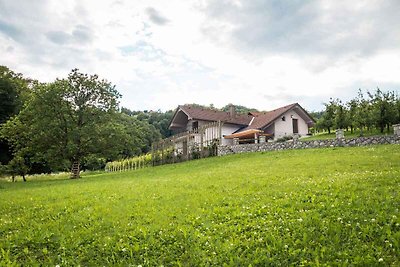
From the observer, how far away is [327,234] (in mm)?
6562

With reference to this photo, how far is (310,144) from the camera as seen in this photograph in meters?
26.6

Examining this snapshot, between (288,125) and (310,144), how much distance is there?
58.3 feet

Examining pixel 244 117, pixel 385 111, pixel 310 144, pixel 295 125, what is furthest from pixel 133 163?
pixel 385 111

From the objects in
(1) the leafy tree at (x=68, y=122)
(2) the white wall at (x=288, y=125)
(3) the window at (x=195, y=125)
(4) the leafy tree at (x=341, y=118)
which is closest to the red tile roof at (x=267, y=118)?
(2) the white wall at (x=288, y=125)

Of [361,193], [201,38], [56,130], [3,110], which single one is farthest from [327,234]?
[3,110]

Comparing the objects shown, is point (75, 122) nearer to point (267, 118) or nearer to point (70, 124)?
point (70, 124)

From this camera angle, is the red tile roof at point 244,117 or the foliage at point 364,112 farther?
the red tile roof at point 244,117

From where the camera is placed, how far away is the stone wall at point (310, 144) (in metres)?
23.0

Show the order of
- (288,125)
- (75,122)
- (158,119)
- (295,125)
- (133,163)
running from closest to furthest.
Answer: (75,122) < (288,125) < (295,125) < (133,163) < (158,119)

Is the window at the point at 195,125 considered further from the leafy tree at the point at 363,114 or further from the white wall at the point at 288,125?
the leafy tree at the point at 363,114

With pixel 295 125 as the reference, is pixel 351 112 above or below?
above

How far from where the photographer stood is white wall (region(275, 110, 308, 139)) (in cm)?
4275

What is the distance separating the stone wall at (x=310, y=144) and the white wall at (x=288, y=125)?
13058 millimetres

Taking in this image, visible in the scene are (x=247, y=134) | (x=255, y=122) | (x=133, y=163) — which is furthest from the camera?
(x=133, y=163)
